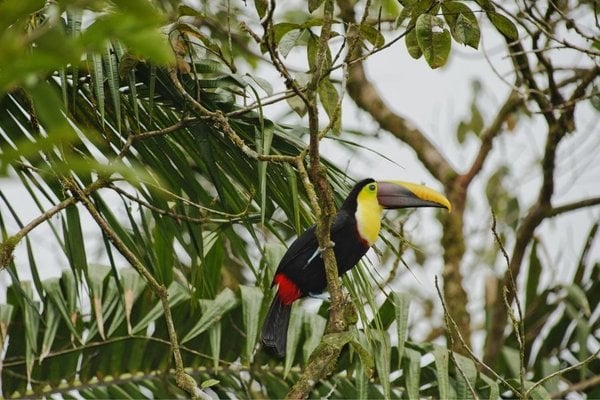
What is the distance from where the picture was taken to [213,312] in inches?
113

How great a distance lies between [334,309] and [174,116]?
0.75 m

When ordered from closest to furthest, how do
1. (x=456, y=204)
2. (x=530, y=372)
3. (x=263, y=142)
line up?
(x=263, y=142) < (x=530, y=372) < (x=456, y=204)

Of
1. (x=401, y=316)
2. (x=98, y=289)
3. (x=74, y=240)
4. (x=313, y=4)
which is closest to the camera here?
(x=74, y=240)

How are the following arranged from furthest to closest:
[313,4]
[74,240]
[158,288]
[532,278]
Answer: [532,278] → [313,4] → [74,240] → [158,288]

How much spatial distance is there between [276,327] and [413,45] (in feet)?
2.93

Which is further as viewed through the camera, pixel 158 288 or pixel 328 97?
pixel 328 97

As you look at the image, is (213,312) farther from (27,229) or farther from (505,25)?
(505,25)

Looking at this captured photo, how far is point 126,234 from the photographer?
8.30 ft

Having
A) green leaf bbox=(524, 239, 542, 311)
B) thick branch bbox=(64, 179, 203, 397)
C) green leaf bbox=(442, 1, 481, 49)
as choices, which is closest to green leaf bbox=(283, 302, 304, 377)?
thick branch bbox=(64, 179, 203, 397)

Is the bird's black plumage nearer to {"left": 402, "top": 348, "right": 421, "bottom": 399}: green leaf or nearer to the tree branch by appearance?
{"left": 402, "top": 348, "right": 421, "bottom": 399}: green leaf

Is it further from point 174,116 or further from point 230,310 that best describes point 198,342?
point 174,116

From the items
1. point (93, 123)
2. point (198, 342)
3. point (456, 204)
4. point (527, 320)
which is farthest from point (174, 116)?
point (456, 204)

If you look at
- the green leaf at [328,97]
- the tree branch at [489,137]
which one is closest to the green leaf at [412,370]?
the green leaf at [328,97]

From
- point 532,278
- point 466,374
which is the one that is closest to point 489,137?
point 532,278
